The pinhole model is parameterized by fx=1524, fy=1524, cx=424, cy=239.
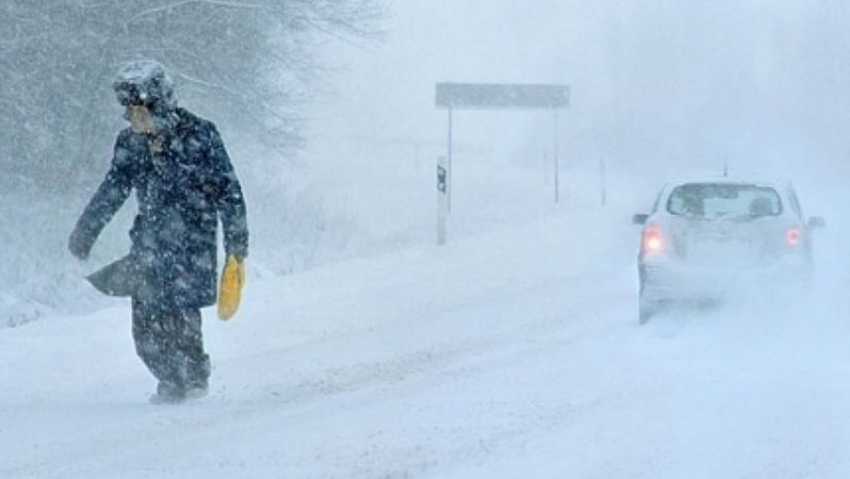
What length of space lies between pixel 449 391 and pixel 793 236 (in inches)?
199

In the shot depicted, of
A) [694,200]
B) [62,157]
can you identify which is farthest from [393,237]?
[694,200]

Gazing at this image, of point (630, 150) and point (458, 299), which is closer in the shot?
point (458, 299)

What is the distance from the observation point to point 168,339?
8.66 m

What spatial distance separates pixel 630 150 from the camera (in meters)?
61.7

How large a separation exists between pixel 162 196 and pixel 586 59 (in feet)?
193

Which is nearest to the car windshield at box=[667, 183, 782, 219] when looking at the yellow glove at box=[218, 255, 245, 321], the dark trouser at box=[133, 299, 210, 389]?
the yellow glove at box=[218, 255, 245, 321]

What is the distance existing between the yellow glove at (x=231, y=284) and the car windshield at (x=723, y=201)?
579cm

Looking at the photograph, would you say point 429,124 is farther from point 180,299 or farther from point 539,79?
point 180,299

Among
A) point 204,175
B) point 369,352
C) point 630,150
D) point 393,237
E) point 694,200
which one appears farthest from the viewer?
point 630,150

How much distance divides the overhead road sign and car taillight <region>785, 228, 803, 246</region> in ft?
48.9

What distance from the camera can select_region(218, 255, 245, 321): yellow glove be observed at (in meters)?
8.57

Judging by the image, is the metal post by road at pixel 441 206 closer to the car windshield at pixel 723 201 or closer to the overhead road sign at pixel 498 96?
the overhead road sign at pixel 498 96

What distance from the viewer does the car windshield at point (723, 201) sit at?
43.8 ft

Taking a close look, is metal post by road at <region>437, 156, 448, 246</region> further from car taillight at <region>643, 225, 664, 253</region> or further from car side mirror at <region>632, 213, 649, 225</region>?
car taillight at <region>643, 225, 664, 253</region>
